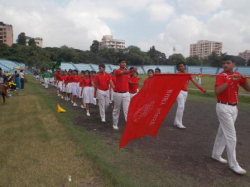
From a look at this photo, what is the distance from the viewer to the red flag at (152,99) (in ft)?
14.0

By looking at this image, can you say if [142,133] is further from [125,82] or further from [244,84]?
[125,82]

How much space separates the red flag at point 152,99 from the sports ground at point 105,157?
66 cm

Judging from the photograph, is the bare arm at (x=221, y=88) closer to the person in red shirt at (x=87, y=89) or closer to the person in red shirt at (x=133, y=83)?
the person in red shirt at (x=133, y=83)

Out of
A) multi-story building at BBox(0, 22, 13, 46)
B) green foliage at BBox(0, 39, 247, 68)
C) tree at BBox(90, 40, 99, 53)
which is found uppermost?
multi-story building at BBox(0, 22, 13, 46)

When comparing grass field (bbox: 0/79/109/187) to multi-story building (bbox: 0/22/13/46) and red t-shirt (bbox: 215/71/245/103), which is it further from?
multi-story building (bbox: 0/22/13/46)

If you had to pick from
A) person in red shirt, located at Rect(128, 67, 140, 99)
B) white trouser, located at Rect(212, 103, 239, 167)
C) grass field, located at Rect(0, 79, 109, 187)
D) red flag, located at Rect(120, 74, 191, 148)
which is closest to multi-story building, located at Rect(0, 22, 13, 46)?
person in red shirt, located at Rect(128, 67, 140, 99)

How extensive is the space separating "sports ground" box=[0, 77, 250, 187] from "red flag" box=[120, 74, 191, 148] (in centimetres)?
66

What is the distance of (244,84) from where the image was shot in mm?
4344

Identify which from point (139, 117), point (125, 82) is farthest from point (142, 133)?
point (125, 82)

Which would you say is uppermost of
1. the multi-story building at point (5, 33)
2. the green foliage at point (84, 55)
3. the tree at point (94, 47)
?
the multi-story building at point (5, 33)

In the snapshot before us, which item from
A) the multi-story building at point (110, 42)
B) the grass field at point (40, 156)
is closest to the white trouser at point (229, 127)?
the grass field at point (40, 156)

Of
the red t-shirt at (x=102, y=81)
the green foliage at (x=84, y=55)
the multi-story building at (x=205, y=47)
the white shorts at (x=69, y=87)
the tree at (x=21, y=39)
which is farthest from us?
the multi-story building at (x=205, y=47)

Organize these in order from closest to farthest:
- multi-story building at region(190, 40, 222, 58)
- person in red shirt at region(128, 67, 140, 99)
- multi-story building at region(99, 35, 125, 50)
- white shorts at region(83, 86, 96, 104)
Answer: person in red shirt at region(128, 67, 140, 99) < white shorts at region(83, 86, 96, 104) < multi-story building at region(190, 40, 222, 58) < multi-story building at region(99, 35, 125, 50)

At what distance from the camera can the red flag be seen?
14.0ft
